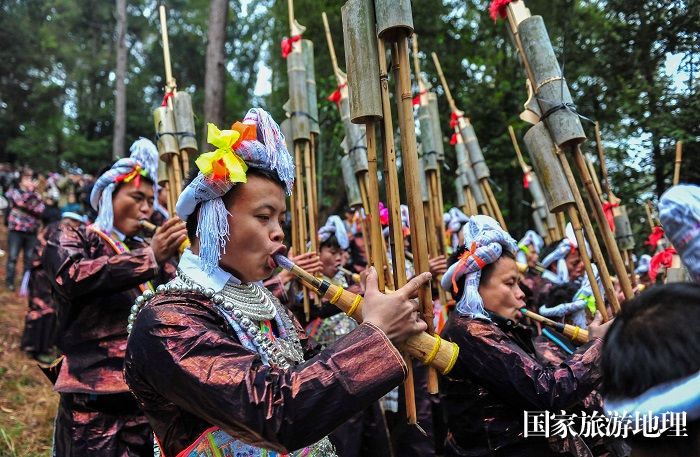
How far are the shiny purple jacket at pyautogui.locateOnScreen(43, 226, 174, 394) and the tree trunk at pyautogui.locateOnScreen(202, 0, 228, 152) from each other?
410cm

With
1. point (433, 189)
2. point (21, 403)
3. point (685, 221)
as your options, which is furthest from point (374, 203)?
point (21, 403)

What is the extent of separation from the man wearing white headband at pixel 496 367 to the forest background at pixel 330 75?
119 centimetres

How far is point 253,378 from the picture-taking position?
1502 millimetres

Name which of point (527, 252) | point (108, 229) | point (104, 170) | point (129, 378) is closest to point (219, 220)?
point (129, 378)

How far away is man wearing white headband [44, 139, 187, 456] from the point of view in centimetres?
289

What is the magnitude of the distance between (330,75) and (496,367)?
10.3 metres

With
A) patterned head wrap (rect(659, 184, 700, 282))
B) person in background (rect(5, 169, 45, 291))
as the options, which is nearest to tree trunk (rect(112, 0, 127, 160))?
person in background (rect(5, 169, 45, 291))

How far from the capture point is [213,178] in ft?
6.00

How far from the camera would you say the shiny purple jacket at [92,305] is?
2938mm

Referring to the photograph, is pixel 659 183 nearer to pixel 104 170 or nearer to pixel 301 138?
pixel 301 138

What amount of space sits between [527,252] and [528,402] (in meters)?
4.58

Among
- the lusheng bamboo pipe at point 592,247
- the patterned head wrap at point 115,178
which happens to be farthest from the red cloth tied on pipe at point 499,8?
the patterned head wrap at point 115,178

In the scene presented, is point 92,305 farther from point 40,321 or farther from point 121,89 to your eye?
point 121,89

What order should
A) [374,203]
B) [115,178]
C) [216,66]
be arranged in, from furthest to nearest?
[216,66]
[115,178]
[374,203]
